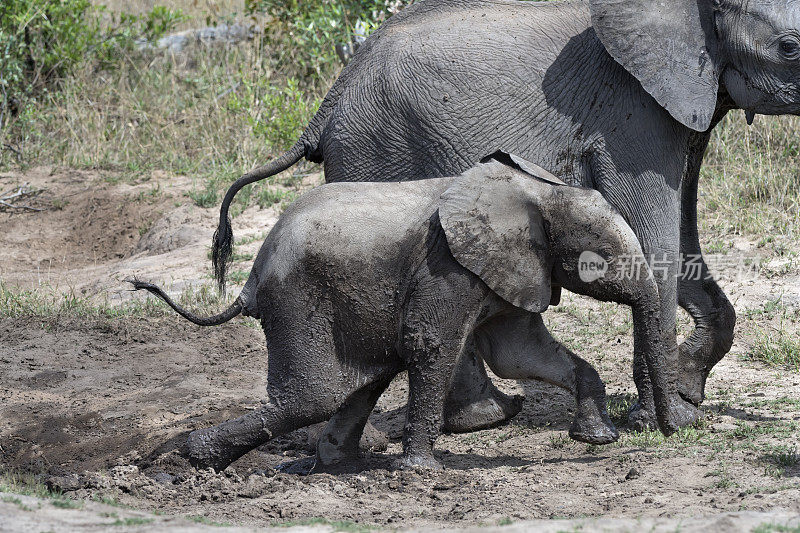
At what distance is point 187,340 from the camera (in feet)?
24.9

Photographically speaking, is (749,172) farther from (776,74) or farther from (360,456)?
(360,456)

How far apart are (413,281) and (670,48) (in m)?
A: 1.73

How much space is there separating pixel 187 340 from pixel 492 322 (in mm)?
2736

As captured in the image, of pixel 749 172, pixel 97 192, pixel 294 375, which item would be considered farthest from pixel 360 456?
pixel 97 192

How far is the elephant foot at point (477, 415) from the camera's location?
240 inches

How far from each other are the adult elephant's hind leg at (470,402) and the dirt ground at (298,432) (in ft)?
0.23

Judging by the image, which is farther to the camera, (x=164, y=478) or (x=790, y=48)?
(x=790, y=48)

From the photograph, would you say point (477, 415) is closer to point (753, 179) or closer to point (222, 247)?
point (222, 247)

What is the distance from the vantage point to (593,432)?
545cm

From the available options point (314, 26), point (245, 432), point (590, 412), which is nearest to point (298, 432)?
point (245, 432)

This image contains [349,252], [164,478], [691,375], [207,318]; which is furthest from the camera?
[691,375]

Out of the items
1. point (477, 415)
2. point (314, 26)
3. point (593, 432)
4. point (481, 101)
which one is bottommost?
point (477, 415)

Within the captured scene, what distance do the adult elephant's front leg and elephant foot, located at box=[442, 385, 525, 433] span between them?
1.02 meters

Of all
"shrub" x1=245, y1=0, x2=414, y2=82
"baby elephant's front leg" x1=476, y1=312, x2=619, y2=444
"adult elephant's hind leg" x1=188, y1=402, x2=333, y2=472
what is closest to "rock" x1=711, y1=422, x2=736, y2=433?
"baby elephant's front leg" x1=476, y1=312, x2=619, y2=444
